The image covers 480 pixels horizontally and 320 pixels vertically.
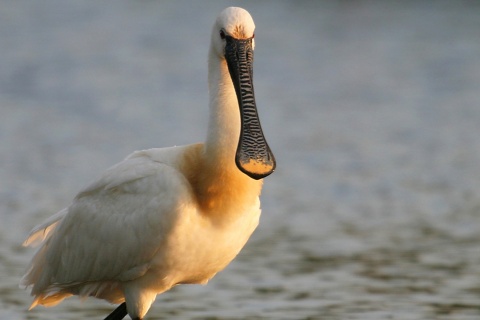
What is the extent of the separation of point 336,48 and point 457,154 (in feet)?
29.8

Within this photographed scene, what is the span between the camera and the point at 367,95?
19.6 m

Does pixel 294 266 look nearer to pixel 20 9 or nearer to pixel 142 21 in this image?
pixel 142 21

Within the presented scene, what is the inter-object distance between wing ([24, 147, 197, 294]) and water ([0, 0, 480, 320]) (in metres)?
1.16

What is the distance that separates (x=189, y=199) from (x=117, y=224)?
1.91 feet

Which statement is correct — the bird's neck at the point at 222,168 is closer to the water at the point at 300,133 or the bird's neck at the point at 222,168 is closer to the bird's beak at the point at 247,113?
the bird's beak at the point at 247,113

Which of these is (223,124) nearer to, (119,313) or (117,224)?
(117,224)

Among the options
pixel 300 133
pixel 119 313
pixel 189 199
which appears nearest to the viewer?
pixel 189 199

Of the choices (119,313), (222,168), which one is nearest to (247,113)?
(222,168)

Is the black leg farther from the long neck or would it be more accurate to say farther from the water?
the long neck

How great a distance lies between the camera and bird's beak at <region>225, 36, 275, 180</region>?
289 inches

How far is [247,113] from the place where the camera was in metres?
7.50

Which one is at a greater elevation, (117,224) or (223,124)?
(223,124)

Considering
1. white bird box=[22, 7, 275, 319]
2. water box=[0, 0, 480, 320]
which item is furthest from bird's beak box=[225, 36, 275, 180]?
water box=[0, 0, 480, 320]

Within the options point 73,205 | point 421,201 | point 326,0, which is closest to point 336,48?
point 326,0
